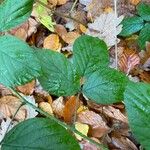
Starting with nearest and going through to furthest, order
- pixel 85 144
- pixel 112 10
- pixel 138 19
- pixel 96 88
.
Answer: pixel 96 88, pixel 85 144, pixel 138 19, pixel 112 10

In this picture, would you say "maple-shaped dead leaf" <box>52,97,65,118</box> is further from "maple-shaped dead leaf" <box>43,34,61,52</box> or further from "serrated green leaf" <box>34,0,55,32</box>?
"serrated green leaf" <box>34,0,55,32</box>

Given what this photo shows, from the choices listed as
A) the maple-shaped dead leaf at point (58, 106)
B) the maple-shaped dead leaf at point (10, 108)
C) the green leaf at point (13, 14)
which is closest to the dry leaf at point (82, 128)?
the maple-shaped dead leaf at point (58, 106)

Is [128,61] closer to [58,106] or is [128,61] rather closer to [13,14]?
[58,106]

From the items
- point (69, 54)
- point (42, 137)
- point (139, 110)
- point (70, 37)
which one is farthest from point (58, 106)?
A: point (139, 110)

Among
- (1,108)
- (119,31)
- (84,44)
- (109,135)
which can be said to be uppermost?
(84,44)

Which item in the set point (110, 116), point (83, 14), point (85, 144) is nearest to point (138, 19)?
point (83, 14)

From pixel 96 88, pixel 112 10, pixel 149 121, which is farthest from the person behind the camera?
pixel 112 10

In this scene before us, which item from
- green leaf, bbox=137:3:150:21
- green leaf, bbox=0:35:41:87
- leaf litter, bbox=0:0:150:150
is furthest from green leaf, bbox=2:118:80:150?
green leaf, bbox=137:3:150:21

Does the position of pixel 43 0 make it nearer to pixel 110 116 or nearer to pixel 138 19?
pixel 138 19
